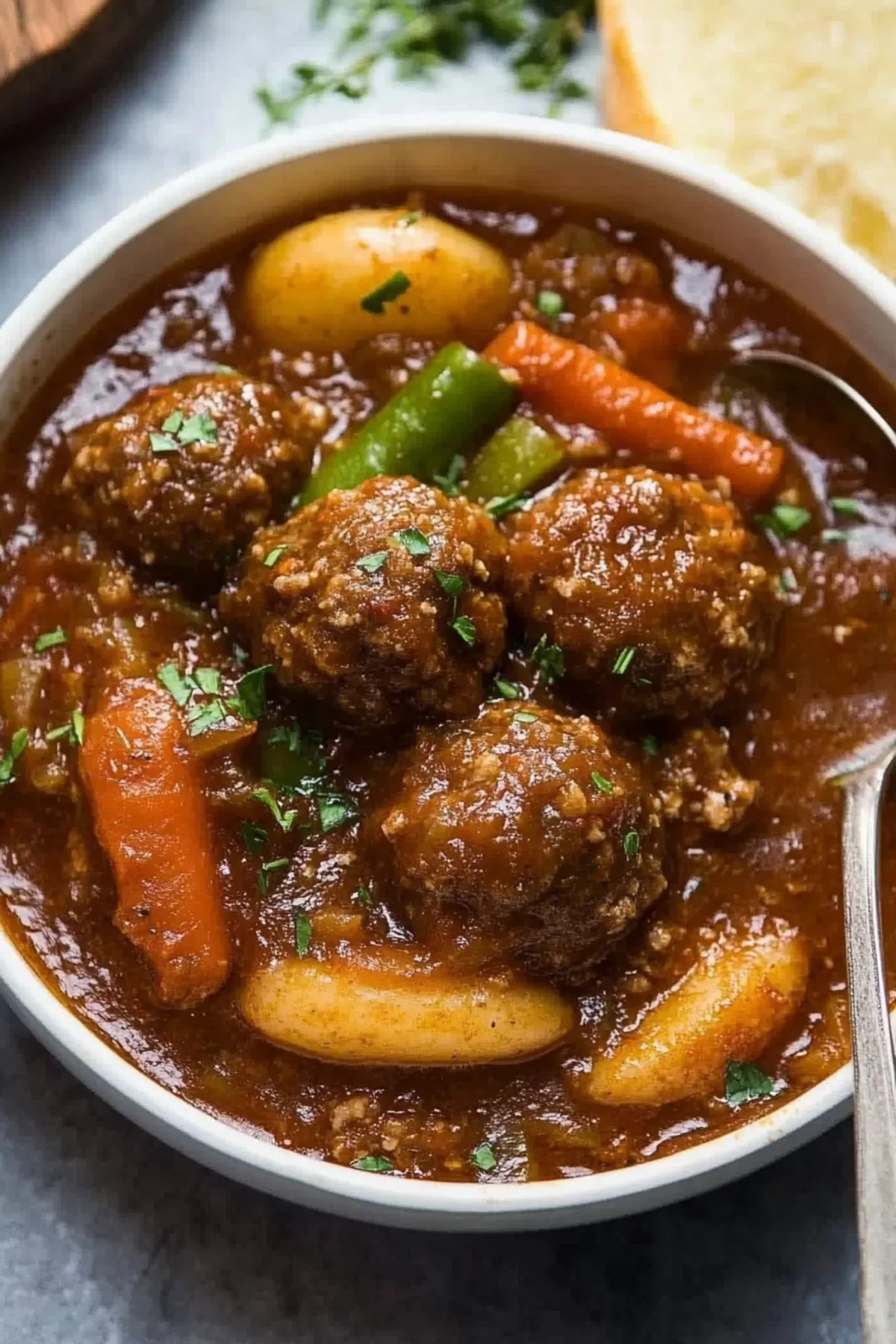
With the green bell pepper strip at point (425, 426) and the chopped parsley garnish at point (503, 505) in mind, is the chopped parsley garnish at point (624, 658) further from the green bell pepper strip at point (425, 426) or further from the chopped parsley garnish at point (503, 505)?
the green bell pepper strip at point (425, 426)

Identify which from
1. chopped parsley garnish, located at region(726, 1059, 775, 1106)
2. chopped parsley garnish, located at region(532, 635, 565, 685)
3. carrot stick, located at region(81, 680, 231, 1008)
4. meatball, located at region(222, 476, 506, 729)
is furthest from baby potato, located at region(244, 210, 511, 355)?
chopped parsley garnish, located at region(726, 1059, 775, 1106)

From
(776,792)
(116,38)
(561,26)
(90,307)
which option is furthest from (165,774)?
(561,26)

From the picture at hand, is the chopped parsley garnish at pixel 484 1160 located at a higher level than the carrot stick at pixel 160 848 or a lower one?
lower

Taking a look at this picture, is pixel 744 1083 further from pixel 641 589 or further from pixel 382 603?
pixel 382 603

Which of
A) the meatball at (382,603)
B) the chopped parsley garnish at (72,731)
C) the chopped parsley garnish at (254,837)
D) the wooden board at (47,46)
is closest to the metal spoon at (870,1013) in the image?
the meatball at (382,603)

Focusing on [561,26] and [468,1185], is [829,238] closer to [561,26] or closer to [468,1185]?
[561,26]

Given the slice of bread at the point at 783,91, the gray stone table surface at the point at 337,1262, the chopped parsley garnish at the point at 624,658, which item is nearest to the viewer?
the chopped parsley garnish at the point at 624,658
